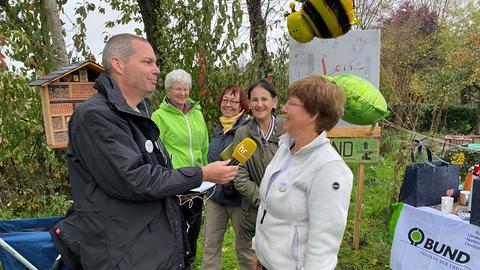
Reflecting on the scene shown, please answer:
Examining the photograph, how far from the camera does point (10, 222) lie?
2115 millimetres

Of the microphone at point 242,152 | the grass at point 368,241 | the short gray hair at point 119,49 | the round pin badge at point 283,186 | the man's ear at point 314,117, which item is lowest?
the grass at point 368,241

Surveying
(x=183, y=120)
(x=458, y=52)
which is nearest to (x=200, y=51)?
(x=183, y=120)

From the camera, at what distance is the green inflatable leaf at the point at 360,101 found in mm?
2551

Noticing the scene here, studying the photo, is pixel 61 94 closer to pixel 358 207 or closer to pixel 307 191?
pixel 307 191

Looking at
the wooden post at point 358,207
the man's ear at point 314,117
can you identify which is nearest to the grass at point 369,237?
the wooden post at point 358,207

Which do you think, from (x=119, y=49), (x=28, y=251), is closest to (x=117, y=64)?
(x=119, y=49)

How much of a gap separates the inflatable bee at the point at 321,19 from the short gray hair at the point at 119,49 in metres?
1.66

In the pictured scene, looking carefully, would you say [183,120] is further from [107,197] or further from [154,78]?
[107,197]

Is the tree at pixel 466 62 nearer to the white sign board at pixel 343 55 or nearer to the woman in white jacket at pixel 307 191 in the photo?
the white sign board at pixel 343 55

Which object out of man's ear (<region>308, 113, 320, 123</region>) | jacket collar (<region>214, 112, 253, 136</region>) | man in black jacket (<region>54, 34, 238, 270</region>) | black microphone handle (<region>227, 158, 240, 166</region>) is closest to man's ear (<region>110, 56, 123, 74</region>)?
man in black jacket (<region>54, 34, 238, 270</region>)

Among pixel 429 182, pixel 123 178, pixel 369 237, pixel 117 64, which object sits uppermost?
pixel 117 64

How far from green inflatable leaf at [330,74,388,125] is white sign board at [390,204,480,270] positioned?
0.89 meters

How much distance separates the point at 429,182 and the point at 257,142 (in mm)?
1388

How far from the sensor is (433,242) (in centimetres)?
284
